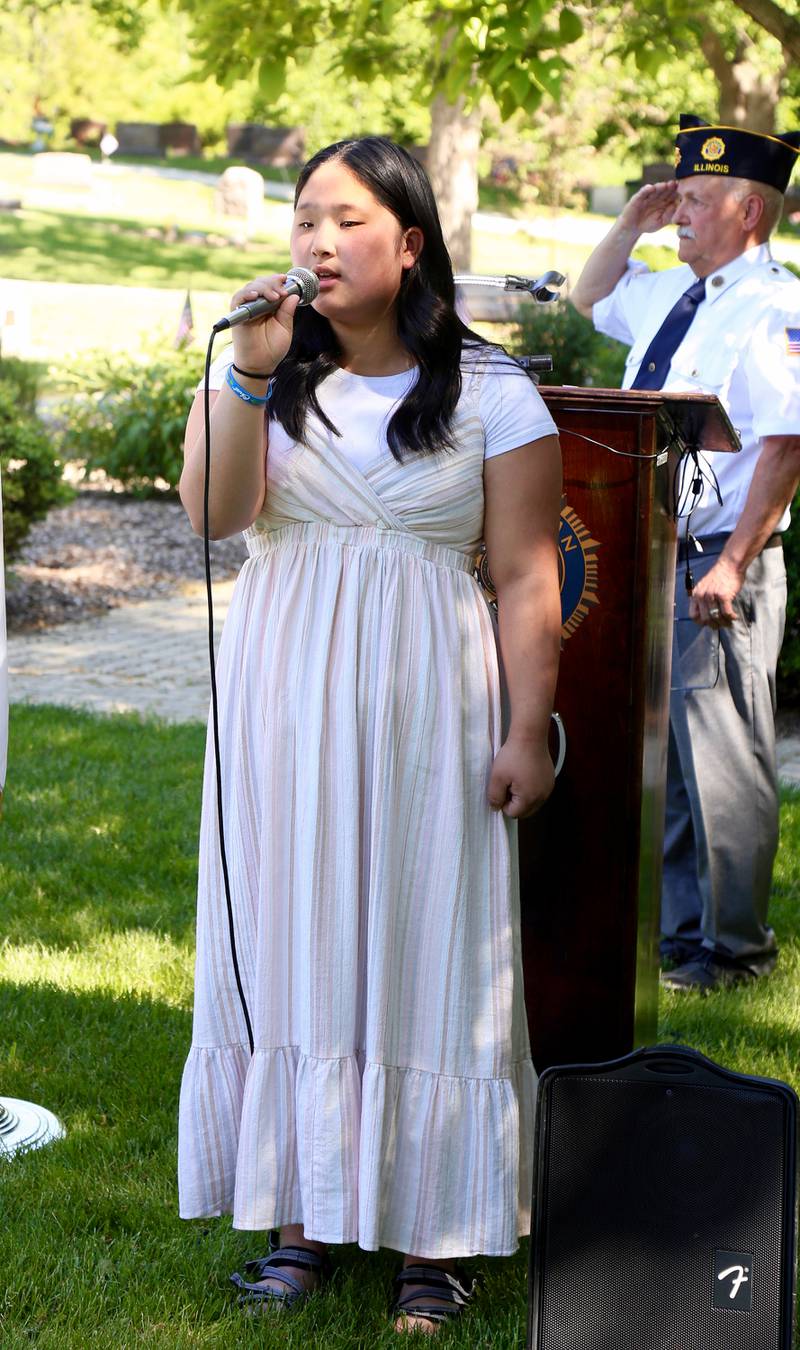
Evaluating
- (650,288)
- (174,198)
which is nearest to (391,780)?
(650,288)

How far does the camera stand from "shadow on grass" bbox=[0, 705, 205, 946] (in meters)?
5.03

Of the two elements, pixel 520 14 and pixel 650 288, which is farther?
pixel 520 14

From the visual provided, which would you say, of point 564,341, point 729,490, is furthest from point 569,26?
point 564,341

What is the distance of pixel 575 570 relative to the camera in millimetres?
3363

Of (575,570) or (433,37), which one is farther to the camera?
(433,37)

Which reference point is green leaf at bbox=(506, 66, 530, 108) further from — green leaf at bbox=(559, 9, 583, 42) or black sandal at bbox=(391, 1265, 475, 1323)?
black sandal at bbox=(391, 1265, 475, 1323)

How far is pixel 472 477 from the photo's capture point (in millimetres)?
2787

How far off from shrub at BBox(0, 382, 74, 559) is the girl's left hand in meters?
6.73

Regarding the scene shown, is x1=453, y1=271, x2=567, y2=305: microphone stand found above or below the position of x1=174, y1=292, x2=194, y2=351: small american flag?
above

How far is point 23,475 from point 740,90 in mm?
9605

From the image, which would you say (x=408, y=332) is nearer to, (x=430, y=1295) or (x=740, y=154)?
(x=430, y=1295)

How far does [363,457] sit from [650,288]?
7.76ft

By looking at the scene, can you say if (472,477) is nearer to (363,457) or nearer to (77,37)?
(363,457)

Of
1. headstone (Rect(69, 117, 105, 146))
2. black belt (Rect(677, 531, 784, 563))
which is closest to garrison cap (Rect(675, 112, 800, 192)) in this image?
black belt (Rect(677, 531, 784, 563))
